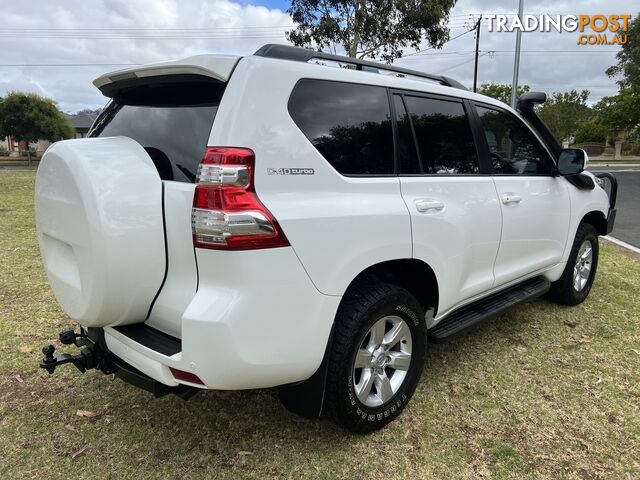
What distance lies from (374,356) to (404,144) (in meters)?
1.16

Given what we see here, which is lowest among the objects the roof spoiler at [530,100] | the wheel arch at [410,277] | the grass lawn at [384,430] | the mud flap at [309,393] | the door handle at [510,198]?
the grass lawn at [384,430]

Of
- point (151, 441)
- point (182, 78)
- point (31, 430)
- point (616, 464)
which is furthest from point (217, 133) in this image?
point (616, 464)

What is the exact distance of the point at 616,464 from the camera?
2.41 m

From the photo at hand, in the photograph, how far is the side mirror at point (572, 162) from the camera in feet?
12.4

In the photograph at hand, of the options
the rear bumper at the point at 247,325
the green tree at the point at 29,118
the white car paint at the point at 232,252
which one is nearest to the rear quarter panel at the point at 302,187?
the white car paint at the point at 232,252

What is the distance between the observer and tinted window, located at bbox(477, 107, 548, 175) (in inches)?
133

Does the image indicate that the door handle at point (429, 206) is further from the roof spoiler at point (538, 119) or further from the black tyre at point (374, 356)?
the roof spoiler at point (538, 119)

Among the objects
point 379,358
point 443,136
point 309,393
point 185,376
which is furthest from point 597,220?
point 185,376

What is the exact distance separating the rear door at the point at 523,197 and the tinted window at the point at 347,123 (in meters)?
1.07

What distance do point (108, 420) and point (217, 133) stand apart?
6.04 ft

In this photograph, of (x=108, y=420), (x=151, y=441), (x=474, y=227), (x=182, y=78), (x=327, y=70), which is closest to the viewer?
(x=182, y=78)

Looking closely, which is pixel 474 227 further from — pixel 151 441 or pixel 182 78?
pixel 151 441

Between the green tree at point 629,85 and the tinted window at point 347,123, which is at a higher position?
the green tree at point 629,85

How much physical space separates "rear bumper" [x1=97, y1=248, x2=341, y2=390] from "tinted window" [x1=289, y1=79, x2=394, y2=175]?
0.58 metres
